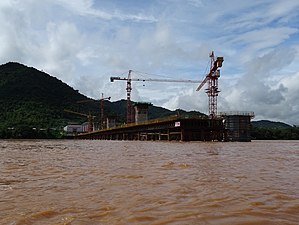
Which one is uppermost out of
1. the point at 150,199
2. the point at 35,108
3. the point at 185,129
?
the point at 35,108

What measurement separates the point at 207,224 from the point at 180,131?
54.7 metres

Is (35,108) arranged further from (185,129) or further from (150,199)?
(150,199)

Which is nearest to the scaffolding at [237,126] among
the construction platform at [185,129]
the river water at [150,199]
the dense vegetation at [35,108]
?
the construction platform at [185,129]

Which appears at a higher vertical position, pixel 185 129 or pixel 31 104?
pixel 31 104

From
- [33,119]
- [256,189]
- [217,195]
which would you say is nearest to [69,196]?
[217,195]

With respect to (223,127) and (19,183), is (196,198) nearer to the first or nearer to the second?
(19,183)

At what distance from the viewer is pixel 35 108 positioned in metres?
156

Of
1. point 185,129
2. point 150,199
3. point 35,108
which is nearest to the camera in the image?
point 150,199

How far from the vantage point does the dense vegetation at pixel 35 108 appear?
374ft

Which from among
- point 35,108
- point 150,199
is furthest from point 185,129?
point 35,108

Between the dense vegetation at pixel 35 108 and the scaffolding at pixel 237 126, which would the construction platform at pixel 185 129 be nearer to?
the scaffolding at pixel 237 126

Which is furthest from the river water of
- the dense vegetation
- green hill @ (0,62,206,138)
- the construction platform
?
green hill @ (0,62,206,138)

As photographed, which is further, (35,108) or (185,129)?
(35,108)

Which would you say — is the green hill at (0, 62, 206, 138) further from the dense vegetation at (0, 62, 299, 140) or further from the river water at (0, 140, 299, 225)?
the river water at (0, 140, 299, 225)
